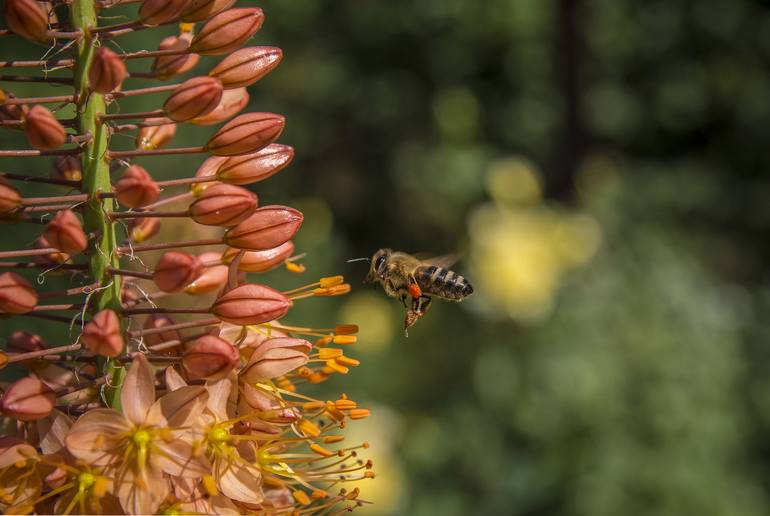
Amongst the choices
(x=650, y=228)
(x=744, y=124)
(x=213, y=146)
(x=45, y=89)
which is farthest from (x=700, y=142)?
(x=213, y=146)

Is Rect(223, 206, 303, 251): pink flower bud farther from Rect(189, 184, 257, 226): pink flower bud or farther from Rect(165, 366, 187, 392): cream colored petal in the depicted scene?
Rect(165, 366, 187, 392): cream colored petal

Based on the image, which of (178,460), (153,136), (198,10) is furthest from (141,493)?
(198,10)

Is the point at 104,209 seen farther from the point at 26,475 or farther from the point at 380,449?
the point at 380,449

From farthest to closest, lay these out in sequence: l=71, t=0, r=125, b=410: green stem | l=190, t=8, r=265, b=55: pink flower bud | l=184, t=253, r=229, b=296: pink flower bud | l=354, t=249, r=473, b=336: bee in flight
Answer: l=354, t=249, r=473, b=336: bee in flight, l=184, t=253, r=229, b=296: pink flower bud, l=190, t=8, r=265, b=55: pink flower bud, l=71, t=0, r=125, b=410: green stem

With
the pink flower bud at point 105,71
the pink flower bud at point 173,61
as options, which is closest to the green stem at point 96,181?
the pink flower bud at point 105,71

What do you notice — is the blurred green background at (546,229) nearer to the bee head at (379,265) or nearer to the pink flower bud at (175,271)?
the bee head at (379,265)

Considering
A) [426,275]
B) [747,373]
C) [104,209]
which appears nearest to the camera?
[104,209]

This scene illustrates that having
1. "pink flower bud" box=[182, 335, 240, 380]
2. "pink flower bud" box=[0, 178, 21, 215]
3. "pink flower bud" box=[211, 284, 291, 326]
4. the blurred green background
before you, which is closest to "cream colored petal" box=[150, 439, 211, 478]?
"pink flower bud" box=[182, 335, 240, 380]
